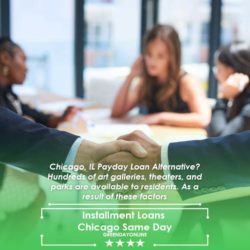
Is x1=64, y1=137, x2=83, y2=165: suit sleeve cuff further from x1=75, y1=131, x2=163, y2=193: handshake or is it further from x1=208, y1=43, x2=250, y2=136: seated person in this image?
x1=208, y1=43, x2=250, y2=136: seated person

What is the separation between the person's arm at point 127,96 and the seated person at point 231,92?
1.01 feet

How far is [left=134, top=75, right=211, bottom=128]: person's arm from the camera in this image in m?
1.59

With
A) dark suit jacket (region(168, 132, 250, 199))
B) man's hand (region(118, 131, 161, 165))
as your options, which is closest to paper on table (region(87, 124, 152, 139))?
man's hand (region(118, 131, 161, 165))

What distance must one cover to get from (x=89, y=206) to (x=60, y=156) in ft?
0.43

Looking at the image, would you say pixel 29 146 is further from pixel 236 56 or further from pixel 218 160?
pixel 236 56

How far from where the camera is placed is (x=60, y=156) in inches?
48.2

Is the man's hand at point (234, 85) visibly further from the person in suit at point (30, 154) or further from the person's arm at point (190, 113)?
the person in suit at point (30, 154)

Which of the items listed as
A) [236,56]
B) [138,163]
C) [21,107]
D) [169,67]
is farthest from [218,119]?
[21,107]

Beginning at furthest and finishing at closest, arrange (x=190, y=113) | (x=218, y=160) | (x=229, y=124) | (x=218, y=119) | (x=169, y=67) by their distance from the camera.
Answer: (x=169, y=67)
(x=190, y=113)
(x=218, y=119)
(x=229, y=124)
(x=218, y=160)

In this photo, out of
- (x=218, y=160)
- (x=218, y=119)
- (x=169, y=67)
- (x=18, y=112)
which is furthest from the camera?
(x=169, y=67)

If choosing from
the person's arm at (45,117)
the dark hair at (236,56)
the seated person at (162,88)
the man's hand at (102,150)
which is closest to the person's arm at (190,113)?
the seated person at (162,88)

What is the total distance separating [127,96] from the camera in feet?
6.28

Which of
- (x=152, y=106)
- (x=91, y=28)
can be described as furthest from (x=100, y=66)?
(x=152, y=106)

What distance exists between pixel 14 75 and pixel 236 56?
2.15 ft
